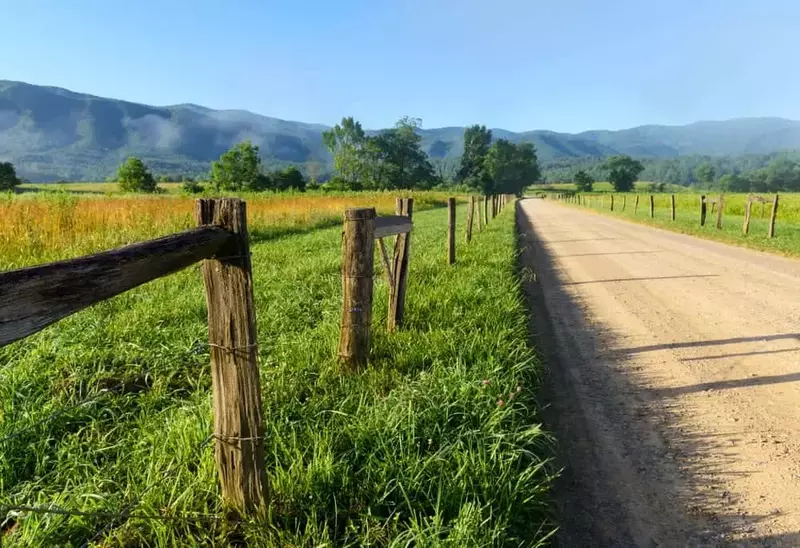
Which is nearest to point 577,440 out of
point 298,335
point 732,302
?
point 298,335

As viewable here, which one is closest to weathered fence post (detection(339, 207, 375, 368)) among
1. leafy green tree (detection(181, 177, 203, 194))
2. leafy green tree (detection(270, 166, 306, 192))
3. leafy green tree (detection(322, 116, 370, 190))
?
leafy green tree (detection(181, 177, 203, 194))

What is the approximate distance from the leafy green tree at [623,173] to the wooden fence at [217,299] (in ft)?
452

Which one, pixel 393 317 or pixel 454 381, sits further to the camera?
pixel 393 317

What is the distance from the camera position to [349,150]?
100938 mm

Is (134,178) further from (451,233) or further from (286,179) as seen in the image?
(451,233)

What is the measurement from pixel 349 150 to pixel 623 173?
74144mm

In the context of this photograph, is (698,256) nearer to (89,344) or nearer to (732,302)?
(732,302)

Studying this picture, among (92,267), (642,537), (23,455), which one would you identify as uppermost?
(92,267)

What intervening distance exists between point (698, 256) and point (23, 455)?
12850 millimetres

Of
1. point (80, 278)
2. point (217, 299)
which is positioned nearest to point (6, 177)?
point (217, 299)

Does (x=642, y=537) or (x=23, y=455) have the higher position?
(x=23, y=455)

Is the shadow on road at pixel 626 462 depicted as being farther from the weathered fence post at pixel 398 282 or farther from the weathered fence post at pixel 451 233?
the weathered fence post at pixel 451 233

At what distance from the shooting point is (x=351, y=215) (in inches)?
145

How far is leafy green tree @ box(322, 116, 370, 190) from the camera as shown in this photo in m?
100
